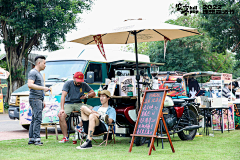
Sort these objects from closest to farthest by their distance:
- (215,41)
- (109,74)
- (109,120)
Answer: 1. (109,120)
2. (109,74)
3. (215,41)

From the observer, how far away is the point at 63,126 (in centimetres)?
752

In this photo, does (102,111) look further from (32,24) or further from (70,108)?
(32,24)

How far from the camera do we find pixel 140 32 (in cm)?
816

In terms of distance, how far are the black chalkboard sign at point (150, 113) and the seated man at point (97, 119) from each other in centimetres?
86

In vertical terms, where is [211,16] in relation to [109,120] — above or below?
above

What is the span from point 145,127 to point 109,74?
4.92 meters

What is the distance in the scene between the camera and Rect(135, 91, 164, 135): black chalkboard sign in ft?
19.5

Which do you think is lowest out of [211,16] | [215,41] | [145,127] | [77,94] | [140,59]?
[145,127]

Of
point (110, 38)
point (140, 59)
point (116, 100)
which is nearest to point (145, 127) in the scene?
point (116, 100)

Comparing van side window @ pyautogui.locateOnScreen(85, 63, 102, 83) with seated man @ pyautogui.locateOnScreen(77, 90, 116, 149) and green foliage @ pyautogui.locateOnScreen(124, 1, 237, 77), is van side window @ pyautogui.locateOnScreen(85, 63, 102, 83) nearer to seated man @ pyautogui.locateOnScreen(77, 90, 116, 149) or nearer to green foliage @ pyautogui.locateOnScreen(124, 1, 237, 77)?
seated man @ pyautogui.locateOnScreen(77, 90, 116, 149)

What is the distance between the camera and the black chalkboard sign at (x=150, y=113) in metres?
5.94

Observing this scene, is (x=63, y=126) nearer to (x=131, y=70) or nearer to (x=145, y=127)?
(x=145, y=127)

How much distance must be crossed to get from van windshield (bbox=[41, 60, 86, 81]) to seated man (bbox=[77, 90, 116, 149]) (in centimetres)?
309

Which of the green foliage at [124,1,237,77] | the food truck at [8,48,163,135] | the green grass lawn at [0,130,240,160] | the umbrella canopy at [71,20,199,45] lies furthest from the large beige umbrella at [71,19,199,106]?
the green foliage at [124,1,237,77]
